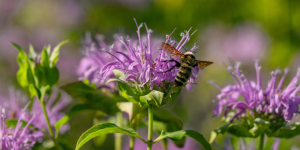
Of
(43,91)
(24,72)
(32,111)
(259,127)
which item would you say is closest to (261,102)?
(259,127)

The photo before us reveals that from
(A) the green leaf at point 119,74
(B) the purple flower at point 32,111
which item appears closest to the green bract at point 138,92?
(A) the green leaf at point 119,74

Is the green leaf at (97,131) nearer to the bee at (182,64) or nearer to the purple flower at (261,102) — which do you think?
the bee at (182,64)

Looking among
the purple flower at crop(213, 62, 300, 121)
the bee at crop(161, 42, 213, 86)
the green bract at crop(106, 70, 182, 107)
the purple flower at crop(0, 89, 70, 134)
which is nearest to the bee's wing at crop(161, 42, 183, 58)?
the bee at crop(161, 42, 213, 86)

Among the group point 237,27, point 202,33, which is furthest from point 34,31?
point 237,27

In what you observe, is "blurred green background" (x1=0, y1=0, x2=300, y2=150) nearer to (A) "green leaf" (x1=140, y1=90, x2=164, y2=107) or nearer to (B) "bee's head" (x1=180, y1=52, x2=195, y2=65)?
(B) "bee's head" (x1=180, y1=52, x2=195, y2=65)

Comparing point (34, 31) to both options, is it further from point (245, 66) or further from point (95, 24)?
point (245, 66)

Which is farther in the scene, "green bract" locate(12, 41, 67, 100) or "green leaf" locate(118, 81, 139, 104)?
"green bract" locate(12, 41, 67, 100)
